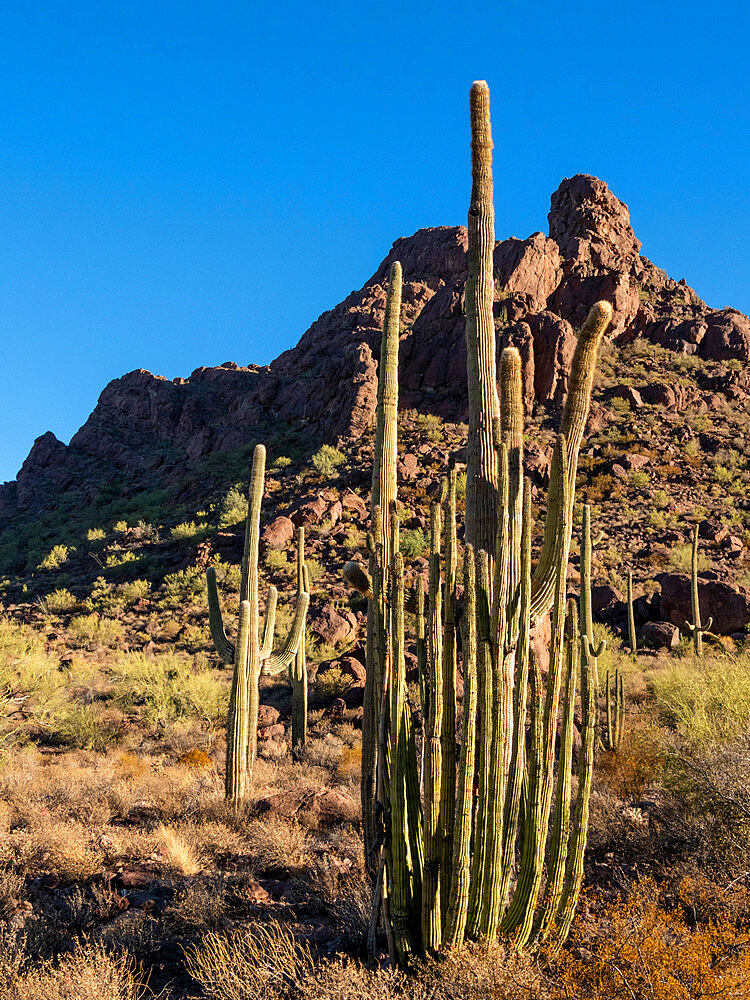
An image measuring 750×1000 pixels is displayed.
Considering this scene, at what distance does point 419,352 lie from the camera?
3578 cm

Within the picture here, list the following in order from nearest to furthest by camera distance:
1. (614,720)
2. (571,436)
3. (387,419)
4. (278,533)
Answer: (571,436), (387,419), (614,720), (278,533)

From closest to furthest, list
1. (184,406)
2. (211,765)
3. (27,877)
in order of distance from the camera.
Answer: (27,877)
(211,765)
(184,406)

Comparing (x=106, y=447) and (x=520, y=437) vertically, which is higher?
(x=106, y=447)

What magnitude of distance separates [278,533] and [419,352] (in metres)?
14.6

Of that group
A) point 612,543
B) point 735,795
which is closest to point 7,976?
point 735,795

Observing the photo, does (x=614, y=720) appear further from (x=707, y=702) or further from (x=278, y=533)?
(x=278, y=533)

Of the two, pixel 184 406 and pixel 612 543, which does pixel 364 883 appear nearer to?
pixel 612 543

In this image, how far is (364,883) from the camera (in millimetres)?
5816

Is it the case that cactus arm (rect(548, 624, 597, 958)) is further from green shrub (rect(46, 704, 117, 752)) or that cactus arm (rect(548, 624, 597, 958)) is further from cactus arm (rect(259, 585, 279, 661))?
green shrub (rect(46, 704, 117, 752))

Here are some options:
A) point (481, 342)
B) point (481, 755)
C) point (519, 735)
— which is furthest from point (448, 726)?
point (481, 342)

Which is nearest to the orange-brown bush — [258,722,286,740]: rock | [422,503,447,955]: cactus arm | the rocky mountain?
[422,503,447,955]: cactus arm

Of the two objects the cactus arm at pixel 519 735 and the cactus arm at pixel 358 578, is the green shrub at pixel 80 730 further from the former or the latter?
the cactus arm at pixel 519 735

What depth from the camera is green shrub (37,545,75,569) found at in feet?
101

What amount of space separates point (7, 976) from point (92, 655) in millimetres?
16772
